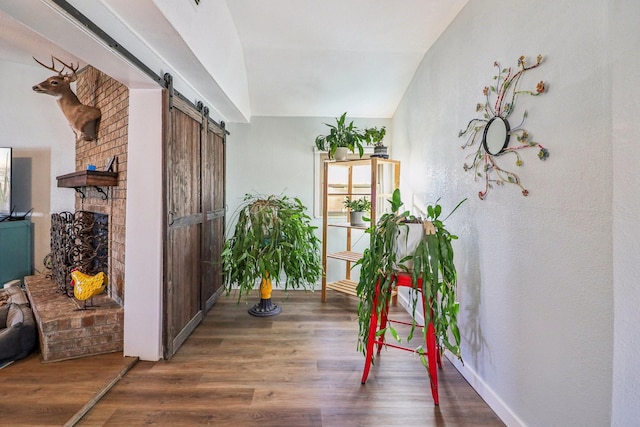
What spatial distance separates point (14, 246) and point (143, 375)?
2738 millimetres

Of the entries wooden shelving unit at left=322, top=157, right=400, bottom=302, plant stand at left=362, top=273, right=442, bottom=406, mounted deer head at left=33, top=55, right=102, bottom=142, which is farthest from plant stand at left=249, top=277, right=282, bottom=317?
mounted deer head at left=33, top=55, right=102, bottom=142

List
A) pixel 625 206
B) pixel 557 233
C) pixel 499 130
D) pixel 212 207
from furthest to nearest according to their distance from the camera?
pixel 212 207, pixel 499 130, pixel 557 233, pixel 625 206

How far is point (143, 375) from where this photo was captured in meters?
1.82

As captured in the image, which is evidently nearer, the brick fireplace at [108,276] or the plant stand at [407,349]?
the plant stand at [407,349]

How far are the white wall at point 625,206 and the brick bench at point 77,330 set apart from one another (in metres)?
2.76

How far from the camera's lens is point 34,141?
3234 millimetres

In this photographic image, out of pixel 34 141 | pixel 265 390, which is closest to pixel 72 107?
pixel 34 141

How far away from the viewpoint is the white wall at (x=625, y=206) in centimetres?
90

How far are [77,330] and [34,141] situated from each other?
264 centimetres

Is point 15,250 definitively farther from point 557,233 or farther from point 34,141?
point 557,233

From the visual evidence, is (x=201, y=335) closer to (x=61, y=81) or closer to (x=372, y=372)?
(x=372, y=372)

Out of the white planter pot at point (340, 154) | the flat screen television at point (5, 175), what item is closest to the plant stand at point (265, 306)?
the white planter pot at point (340, 154)

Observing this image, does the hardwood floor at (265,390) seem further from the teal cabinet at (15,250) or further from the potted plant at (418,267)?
the teal cabinet at (15,250)

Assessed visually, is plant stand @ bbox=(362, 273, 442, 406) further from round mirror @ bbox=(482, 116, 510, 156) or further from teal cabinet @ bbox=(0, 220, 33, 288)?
teal cabinet @ bbox=(0, 220, 33, 288)
